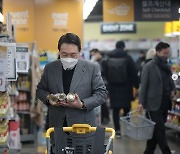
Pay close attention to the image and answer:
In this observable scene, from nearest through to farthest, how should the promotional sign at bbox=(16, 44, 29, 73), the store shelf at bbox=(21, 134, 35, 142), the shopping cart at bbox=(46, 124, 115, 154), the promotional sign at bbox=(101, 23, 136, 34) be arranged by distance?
the shopping cart at bbox=(46, 124, 115, 154) < the promotional sign at bbox=(16, 44, 29, 73) < the store shelf at bbox=(21, 134, 35, 142) < the promotional sign at bbox=(101, 23, 136, 34)

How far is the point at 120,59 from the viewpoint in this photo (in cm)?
865

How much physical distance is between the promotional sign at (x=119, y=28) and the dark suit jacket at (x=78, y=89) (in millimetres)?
12813

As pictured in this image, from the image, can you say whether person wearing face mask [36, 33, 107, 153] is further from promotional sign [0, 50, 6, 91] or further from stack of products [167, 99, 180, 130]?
stack of products [167, 99, 180, 130]

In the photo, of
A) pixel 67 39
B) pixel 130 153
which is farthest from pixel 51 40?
pixel 67 39

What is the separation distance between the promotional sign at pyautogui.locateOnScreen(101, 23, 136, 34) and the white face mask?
506 inches

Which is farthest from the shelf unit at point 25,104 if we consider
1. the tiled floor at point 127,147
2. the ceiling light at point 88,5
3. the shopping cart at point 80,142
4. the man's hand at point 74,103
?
the shopping cart at point 80,142

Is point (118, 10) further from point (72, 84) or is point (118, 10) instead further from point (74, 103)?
point (74, 103)

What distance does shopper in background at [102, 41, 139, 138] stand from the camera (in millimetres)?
8625

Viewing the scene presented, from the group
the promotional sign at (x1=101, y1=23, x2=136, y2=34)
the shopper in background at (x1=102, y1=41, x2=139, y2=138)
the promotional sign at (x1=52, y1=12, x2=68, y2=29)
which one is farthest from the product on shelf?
the promotional sign at (x1=101, y1=23, x2=136, y2=34)

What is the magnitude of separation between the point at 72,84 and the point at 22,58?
3.08 meters

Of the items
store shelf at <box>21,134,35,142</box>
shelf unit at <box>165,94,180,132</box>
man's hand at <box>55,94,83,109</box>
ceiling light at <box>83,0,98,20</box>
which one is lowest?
store shelf at <box>21,134,35,142</box>

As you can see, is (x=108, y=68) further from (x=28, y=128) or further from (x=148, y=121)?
(x=148, y=121)

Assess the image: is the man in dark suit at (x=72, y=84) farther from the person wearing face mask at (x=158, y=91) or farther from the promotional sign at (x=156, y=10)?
the promotional sign at (x=156, y=10)

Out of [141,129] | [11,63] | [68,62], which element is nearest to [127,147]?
[141,129]
